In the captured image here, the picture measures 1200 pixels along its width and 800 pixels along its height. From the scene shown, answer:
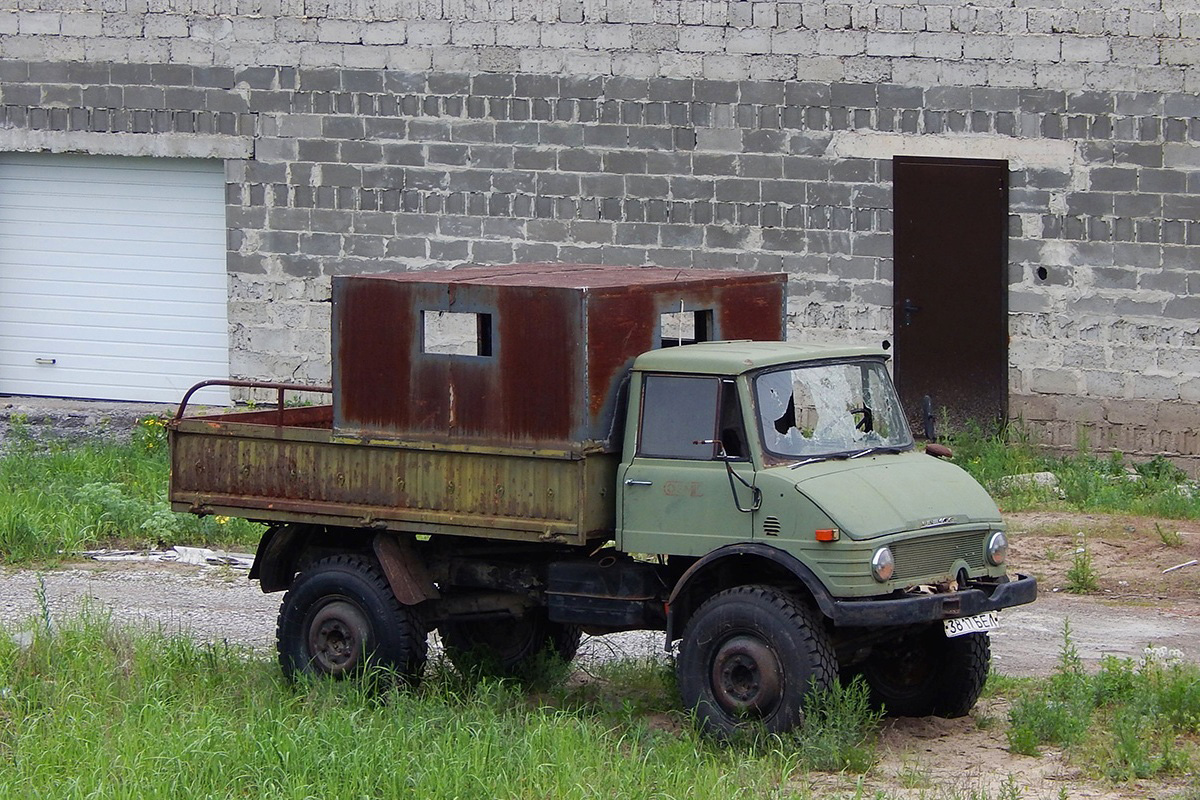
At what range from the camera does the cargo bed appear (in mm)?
8111

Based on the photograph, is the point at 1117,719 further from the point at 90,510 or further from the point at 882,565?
the point at 90,510

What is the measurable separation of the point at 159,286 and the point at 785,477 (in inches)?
444

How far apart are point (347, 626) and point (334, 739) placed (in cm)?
121

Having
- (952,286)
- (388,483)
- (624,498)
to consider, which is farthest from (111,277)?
(624,498)

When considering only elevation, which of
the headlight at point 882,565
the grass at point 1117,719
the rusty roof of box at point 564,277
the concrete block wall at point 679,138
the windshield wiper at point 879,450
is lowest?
the grass at point 1117,719

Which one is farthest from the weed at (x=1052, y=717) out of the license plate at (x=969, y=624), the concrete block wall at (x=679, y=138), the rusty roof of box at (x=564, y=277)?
the concrete block wall at (x=679, y=138)

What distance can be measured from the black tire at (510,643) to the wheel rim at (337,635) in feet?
1.90

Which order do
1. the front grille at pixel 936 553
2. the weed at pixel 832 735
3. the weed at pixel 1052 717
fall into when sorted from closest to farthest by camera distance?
the weed at pixel 832 735 < the front grille at pixel 936 553 < the weed at pixel 1052 717

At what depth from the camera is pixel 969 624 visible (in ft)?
25.8

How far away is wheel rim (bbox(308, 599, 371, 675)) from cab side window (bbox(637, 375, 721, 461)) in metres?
1.75

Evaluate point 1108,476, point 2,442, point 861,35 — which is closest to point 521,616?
point 1108,476

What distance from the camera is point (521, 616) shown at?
881cm

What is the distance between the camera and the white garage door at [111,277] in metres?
17.4

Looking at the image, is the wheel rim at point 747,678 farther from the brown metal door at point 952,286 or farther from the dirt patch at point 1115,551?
the brown metal door at point 952,286
